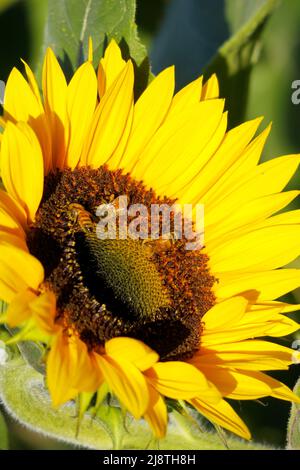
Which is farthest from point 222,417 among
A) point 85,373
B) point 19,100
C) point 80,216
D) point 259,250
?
point 19,100

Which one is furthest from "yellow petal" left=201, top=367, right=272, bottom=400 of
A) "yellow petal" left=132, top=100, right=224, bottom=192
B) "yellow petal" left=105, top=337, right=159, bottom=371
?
"yellow petal" left=132, top=100, right=224, bottom=192

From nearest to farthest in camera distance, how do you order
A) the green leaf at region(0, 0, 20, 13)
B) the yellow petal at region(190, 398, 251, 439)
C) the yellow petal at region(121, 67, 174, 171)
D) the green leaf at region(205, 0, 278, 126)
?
the yellow petal at region(190, 398, 251, 439), the yellow petal at region(121, 67, 174, 171), the green leaf at region(205, 0, 278, 126), the green leaf at region(0, 0, 20, 13)

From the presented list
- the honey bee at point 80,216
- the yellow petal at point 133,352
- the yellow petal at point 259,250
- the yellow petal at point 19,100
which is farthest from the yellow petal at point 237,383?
the yellow petal at point 19,100

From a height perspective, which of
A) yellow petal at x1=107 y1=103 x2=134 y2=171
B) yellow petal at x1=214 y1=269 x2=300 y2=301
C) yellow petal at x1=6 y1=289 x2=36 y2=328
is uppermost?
yellow petal at x1=107 y1=103 x2=134 y2=171

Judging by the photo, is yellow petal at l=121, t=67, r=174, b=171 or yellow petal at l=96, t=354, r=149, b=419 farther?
yellow petal at l=121, t=67, r=174, b=171

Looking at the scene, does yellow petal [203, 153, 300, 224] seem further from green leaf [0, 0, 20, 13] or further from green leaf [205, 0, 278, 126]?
green leaf [0, 0, 20, 13]
